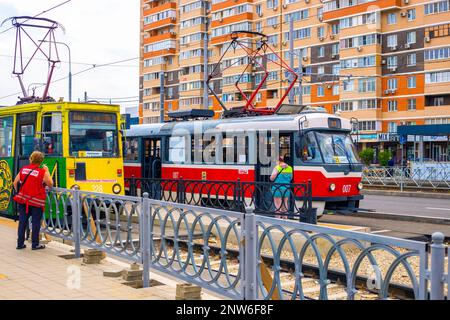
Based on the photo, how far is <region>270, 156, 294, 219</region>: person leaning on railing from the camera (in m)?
14.2

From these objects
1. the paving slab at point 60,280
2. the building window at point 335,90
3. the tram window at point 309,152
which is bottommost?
the paving slab at point 60,280

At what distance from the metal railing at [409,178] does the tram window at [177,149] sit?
1539 cm

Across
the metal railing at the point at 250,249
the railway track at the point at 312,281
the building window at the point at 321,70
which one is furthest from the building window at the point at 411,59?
the railway track at the point at 312,281

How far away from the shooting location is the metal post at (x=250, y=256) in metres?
5.87

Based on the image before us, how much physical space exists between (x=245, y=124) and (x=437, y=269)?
43.1ft

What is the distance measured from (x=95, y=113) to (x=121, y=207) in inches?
251

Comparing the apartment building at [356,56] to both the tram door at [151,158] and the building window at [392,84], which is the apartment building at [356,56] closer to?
the building window at [392,84]

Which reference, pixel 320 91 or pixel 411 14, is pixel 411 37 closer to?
pixel 411 14

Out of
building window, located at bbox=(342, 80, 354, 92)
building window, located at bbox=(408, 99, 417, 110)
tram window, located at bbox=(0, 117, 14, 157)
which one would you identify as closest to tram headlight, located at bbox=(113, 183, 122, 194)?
tram window, located at bbox=(0, 117, 14, 157)

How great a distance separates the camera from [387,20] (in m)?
61.3

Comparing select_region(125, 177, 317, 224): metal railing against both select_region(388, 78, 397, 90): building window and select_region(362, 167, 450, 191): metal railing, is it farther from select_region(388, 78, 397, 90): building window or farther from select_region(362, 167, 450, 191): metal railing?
select_region(388, 78, 397, 90): building window

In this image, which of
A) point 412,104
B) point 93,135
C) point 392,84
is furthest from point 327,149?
point 392,84

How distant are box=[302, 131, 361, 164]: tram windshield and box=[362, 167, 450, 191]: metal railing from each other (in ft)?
51.3
